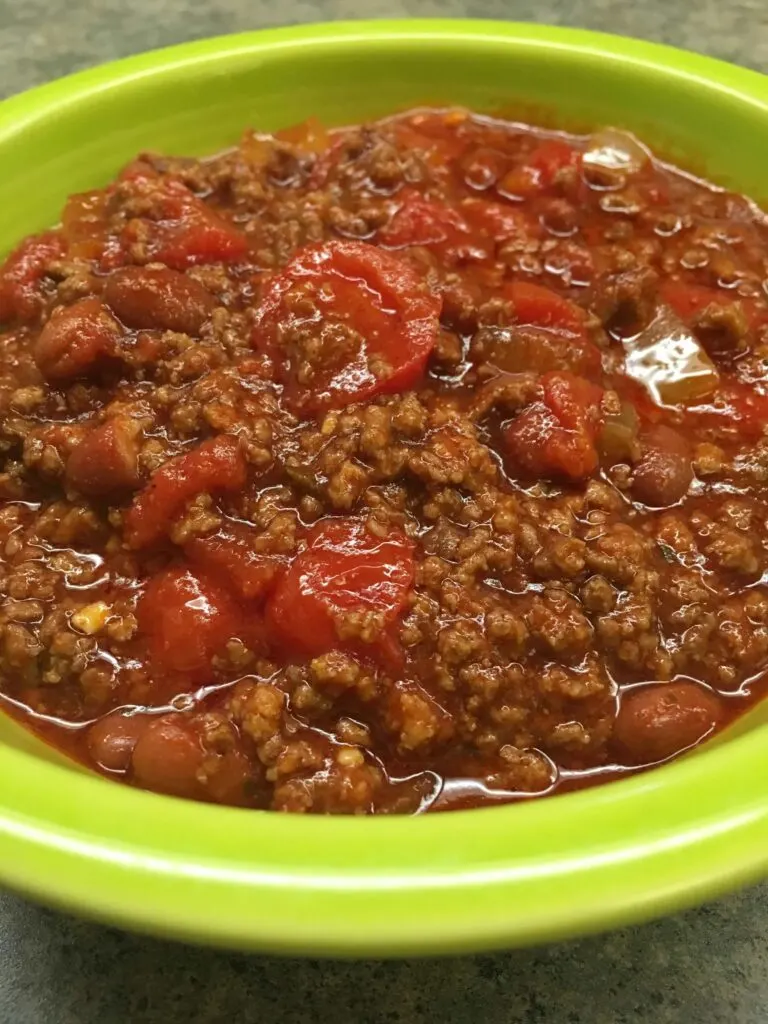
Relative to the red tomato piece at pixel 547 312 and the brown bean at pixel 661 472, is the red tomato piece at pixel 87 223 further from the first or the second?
the brown bean at pixel 661 472

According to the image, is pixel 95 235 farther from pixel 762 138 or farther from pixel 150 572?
pixel 762 138

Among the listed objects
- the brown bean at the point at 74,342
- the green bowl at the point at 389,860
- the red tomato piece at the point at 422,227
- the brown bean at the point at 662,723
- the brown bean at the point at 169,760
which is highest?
the brown bean at the point at 74,342

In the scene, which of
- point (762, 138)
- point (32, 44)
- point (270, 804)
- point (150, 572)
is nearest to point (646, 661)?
point (270, 804)

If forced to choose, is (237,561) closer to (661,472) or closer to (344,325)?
(344,325)

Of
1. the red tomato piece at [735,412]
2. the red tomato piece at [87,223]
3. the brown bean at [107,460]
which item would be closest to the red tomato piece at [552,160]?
the red tomato piece at [735,412]

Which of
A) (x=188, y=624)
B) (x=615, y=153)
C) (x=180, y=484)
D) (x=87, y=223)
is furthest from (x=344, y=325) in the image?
(x=615, y=153)

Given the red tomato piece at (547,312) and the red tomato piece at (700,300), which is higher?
the red tomato piece at (547,312)
